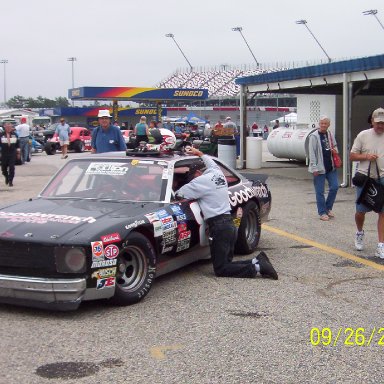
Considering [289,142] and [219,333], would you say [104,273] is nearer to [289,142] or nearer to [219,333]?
[219,333]

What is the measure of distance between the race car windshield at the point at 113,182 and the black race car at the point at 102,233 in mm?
10

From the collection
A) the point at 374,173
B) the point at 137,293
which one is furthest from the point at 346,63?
the point at 137,293

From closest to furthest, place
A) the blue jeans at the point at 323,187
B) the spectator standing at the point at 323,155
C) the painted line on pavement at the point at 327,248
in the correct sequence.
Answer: the painted line on pavement at the point at 327,248 < the spectator standing at the point at 323,155 < the blue jeans at the point at 323,187

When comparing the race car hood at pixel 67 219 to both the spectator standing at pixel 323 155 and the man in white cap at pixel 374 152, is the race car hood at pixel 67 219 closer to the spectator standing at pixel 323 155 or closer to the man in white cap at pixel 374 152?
the man in white cap at pixel 374 152

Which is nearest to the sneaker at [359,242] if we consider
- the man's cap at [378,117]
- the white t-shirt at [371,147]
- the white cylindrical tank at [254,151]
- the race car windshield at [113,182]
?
the white t-shirt at [371,147]

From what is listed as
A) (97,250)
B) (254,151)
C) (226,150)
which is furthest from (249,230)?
(254,151)

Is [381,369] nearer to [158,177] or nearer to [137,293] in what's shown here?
[137,293]

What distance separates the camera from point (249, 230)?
7.84 meters

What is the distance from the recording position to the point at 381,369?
4105mm

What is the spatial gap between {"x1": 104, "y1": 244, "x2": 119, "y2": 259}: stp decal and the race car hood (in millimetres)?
128

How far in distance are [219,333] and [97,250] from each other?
117 centimetres

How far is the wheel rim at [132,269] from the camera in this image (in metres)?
5.49

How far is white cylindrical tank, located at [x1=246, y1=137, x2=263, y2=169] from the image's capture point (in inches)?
844

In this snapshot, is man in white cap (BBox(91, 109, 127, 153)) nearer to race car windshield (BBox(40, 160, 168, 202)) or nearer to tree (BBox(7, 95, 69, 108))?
race car windshield (BBox(40, 160, 168, 202))
